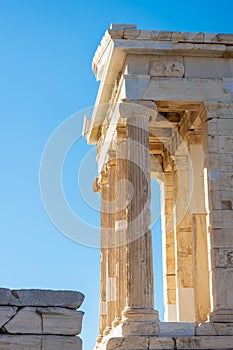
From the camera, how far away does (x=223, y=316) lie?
24.8 meters

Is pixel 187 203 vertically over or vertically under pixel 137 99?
under

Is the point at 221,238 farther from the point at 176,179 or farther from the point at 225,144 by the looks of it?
the point at 176,179

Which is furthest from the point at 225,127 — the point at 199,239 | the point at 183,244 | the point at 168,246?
the point at 168,246

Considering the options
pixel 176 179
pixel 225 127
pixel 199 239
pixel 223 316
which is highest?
pixel 225 127

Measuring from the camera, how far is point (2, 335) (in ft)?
48.7

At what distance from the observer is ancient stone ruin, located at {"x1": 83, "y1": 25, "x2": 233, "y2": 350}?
2494cm

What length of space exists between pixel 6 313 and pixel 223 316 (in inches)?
447

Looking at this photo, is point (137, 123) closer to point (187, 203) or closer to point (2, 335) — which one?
point (187, 203)

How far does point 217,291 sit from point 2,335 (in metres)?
11.4

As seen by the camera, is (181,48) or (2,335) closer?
(2,335)

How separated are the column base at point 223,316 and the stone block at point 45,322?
33.9ft

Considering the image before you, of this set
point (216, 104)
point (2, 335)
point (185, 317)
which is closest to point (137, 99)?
point (216, 104)

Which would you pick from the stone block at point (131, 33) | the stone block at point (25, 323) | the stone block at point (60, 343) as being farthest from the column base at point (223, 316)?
the stone block at point (25, 323)

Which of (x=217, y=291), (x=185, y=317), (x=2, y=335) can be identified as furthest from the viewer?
(x=185, y=317)
